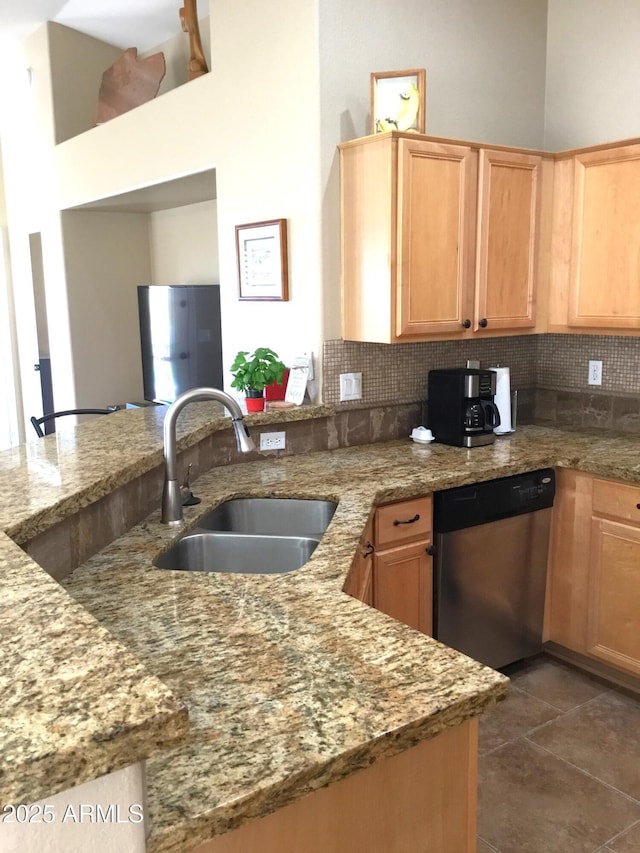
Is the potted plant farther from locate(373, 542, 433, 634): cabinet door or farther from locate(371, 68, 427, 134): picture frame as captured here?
locate(371, 68, 427, 134): picture frame

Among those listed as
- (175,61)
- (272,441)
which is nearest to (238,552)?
(272,441)

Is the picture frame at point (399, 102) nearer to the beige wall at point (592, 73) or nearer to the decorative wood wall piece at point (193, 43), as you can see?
the beige wall at point (592, 73)

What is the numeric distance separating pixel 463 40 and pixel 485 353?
1.40 m

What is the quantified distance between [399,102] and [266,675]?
235 cm

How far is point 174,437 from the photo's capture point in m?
2.17

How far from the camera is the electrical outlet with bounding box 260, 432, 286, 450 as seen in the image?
305 cm

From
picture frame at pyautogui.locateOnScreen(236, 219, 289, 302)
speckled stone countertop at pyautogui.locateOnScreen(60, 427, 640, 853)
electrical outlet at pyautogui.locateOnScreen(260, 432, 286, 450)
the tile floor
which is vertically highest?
picture frame at pyautogui.locateOnScreen(236, 219, 289, 302)

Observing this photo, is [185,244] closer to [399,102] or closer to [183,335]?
[183,335]

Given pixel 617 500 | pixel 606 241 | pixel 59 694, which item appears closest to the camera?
pixel 59 694

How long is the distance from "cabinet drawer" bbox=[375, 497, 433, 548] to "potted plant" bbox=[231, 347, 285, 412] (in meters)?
0.73

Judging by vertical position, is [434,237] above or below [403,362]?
above

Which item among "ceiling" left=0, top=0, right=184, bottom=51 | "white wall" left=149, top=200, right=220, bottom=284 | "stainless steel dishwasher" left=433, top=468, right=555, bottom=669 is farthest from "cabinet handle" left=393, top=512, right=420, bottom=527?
"ceiling" left=0, top=0, right=184, bottom=51

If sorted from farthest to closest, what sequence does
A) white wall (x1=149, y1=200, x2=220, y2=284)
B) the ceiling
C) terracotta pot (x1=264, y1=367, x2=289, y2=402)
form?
white wall (x1=149, y1=200, x2=220, y2=284)
the ceiling
terracotta pot (x1=264, y1=367, x2=289, y2=402)

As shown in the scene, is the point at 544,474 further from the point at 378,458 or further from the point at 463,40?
the point at 463,40
